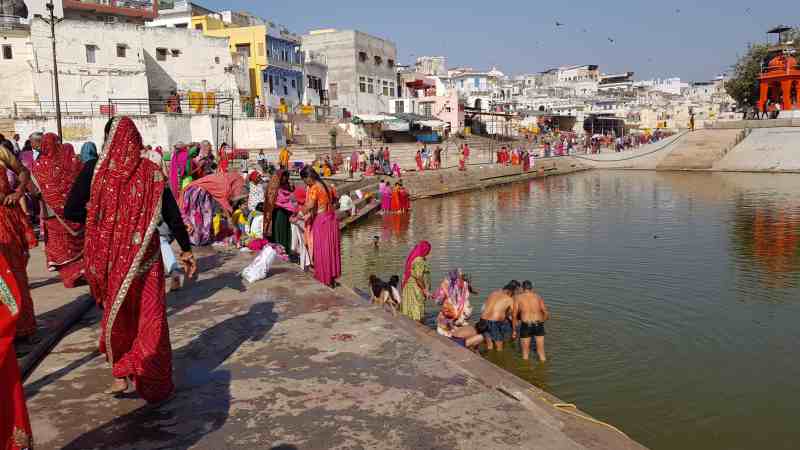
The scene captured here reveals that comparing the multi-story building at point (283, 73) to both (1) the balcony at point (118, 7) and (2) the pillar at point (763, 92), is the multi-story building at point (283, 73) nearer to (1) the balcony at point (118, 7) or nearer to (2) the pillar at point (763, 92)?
(1) the balcony at point (118, 7)

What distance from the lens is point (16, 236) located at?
5.18 meters

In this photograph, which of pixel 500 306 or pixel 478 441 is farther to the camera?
pixel 500 306

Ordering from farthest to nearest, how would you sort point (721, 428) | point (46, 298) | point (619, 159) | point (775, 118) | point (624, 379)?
point (619, 159)
point (775, 118)
point (624, 379)
point (46, 298)
point (721, 428)

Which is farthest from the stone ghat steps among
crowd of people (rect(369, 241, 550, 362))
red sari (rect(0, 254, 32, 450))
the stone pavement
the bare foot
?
red sari (rect(0, 254, 32, 450))

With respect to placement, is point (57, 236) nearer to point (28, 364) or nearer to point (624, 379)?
point (28, 364)

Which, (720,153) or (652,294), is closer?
(652,294)

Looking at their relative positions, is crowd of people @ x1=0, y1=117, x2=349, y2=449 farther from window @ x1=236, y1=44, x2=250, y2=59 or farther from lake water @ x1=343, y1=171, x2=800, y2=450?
window @ x1=236, y1=44, x2=250, y2=59

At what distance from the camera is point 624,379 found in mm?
6887

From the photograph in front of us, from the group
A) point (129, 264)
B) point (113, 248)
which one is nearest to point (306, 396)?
point (129, 264)

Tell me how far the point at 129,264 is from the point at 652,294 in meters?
8.88

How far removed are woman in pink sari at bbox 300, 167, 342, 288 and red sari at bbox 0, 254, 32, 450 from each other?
5.30m

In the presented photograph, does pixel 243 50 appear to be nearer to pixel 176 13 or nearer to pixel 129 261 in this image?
pixel 176 13

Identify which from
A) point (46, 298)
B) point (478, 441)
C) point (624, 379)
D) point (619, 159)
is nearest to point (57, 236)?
point (46, 298)

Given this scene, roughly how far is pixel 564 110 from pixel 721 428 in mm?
60861
